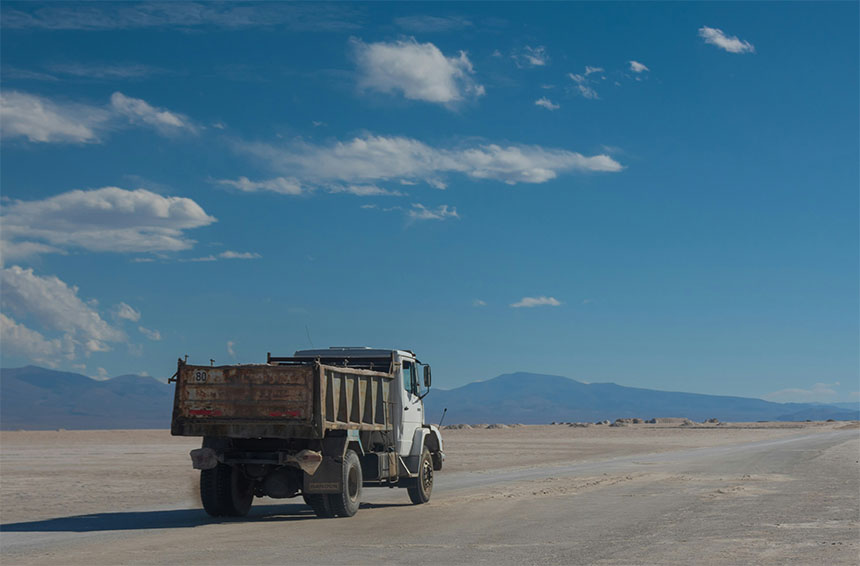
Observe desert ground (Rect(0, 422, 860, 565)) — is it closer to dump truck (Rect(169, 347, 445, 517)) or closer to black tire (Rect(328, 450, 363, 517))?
black tire (Rect(328, 450, 363, 517))

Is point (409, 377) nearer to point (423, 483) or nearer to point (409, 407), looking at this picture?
point (409, 407)

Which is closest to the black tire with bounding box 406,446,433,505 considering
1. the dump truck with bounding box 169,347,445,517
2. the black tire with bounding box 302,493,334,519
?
the dump truck with bounding box 169,347,445,517

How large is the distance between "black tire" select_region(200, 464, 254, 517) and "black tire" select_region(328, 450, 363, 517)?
1913mm

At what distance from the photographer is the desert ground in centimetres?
1418

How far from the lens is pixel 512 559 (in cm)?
1369

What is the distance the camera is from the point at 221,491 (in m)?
19.1

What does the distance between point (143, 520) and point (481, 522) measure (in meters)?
6.43

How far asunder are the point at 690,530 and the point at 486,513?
4421 mm

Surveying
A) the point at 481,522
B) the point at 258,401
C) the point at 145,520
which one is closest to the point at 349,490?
the point at 258,401

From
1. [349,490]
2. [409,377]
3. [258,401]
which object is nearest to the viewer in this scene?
[258,401]

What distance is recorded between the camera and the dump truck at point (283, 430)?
18266 millimetres

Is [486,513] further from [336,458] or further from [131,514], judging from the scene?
[131,514]

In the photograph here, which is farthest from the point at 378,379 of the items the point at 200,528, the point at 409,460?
the point at 200,528

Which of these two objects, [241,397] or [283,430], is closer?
[283,430]
